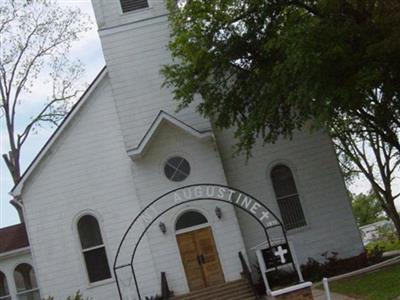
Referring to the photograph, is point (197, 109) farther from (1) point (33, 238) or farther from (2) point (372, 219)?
(2) point (372, 219)

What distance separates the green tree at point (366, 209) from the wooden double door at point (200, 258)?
53.3m

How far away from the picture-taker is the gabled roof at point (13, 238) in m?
26.2

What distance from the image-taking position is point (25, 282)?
26219 millimetres

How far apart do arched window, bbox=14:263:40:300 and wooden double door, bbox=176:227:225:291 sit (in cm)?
677

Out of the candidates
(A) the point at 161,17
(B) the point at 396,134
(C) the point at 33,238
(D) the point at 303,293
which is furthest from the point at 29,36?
(D) the point at 303,293

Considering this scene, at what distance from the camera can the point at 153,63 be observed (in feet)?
80.2

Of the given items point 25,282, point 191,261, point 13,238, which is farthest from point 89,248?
point 13,238

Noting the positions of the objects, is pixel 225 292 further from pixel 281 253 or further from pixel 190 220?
pixel 281 253

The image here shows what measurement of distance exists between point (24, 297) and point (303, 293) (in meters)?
15.7

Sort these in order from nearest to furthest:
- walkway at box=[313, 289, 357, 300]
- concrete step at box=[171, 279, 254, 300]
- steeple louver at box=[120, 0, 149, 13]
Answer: walkway at box=[313, 289, 357, 300], concrete step at box=[171, 279, 254, 300], steeple louver at box=[120, 0, 149, 13]

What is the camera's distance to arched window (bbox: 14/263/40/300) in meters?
25.8

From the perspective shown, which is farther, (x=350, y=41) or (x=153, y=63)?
(x=153, y=63)

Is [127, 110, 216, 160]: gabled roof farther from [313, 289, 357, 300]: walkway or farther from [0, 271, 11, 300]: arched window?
[0, 271, 11, 300]: arched window

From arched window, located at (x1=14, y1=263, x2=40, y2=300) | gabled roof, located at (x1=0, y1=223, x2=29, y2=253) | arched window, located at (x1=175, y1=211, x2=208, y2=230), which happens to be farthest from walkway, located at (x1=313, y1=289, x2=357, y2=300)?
gabled roof, located at (x1=0, y1=223, x2=29, y2=253)
